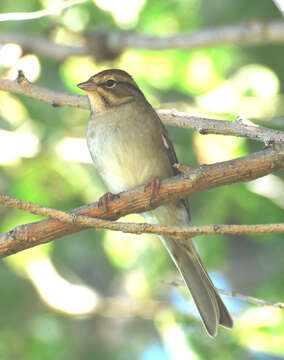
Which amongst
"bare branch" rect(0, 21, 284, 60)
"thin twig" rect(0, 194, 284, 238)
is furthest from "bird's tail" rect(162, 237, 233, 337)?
"bare branch" rect(0, 21, 284, 60)

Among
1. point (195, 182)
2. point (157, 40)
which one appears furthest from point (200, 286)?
point (157, 40)

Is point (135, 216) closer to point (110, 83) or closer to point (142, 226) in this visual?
point (110, 83)

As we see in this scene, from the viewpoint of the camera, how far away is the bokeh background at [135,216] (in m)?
5.34

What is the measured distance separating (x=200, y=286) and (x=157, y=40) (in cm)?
211

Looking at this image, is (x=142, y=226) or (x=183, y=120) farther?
(x=183, y=120)

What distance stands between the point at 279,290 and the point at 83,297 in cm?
189

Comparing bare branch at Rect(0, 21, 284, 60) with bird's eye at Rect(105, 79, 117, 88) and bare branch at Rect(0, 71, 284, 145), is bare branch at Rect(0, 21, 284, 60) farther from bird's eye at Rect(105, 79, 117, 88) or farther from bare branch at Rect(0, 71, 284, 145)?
bare branch at Rect(0, 71, 284, 145)

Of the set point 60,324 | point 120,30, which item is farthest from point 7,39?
point 60,324

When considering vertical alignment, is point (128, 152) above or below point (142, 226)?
above

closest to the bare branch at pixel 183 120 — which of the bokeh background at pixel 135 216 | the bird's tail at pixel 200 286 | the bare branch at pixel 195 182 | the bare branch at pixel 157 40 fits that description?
the bare branch at pixel 195 182

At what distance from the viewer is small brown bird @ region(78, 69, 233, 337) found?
438 centimetres

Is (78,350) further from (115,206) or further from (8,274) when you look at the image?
(115,206)

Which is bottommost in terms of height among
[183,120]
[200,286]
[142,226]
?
[200,286]

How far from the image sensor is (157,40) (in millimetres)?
5523
